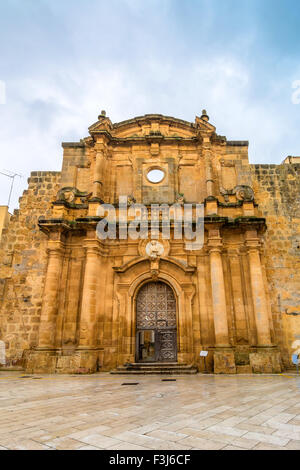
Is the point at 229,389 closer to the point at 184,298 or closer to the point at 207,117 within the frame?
the point at 184,298

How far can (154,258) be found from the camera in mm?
12148

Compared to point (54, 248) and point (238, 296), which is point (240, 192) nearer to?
point (238, 296)

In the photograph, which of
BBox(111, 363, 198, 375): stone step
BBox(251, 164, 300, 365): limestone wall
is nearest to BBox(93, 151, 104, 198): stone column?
BBox(111, 363, 198, 375): stone step

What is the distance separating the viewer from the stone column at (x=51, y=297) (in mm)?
11148

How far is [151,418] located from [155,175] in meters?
11.3

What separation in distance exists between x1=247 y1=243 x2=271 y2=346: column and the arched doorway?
10.3 feet

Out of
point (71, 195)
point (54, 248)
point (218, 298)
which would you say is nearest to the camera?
point (218, 298)

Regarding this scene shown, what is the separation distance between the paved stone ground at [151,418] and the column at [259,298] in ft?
13.2

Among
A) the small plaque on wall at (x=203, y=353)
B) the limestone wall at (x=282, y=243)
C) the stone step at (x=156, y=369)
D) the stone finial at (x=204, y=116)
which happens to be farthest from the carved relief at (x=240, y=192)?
the stone step at (x=156, y=369)

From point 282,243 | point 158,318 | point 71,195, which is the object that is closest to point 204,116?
point 282,243

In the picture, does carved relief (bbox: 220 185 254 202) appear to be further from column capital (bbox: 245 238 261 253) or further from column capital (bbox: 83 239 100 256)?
column capital (bbox: 83 239 100 256)

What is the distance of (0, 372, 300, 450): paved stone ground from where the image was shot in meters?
3.13

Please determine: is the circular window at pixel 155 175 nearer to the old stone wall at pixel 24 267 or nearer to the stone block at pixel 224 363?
the old stone wall at pixel 24 267
